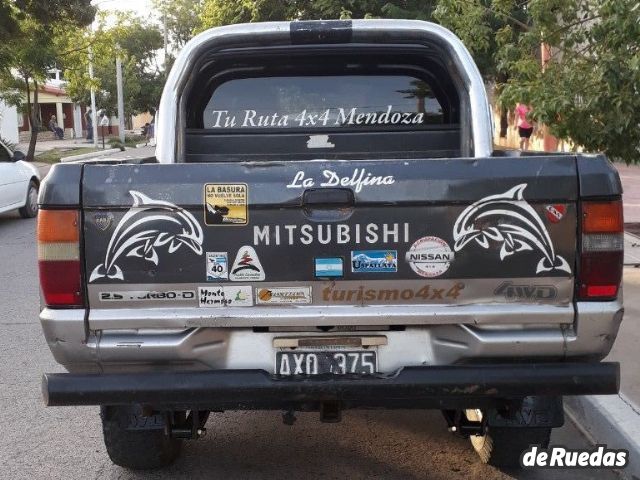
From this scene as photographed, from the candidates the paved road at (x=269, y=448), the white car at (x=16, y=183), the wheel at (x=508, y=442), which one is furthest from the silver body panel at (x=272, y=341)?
the white car at (x=16, y=183)

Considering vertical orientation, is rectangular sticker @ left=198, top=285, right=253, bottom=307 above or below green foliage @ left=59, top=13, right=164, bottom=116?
below

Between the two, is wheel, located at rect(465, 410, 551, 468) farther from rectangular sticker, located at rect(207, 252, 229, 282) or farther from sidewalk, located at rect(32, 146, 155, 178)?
sidewalk, located at rect(32, 146, 155, 178)

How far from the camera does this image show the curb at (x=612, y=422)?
4113 mm

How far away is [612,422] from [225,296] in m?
2.46

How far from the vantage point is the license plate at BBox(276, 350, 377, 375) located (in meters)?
3.31

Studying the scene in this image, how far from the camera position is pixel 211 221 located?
3.24 meters

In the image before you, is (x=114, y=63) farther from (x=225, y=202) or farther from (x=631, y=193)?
(x=225, y=202)

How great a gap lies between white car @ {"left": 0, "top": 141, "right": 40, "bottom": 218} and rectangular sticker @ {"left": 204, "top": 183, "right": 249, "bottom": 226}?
10.8m

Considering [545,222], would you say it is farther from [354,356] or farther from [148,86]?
[148,86]

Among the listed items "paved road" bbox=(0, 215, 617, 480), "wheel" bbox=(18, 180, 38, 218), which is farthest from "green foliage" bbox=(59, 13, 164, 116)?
"paved road" bbox=(0, 215, 617, 480)

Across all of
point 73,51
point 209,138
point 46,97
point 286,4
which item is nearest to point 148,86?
point 46,97

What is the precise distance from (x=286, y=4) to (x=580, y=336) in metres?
20.8

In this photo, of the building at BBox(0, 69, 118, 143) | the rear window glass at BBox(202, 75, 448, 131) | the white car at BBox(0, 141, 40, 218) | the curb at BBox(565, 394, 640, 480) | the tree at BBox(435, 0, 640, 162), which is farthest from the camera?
the building at BBox(0, 69, 118, 143)

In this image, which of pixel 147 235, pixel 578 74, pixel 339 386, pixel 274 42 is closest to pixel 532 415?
pixel 339 386
